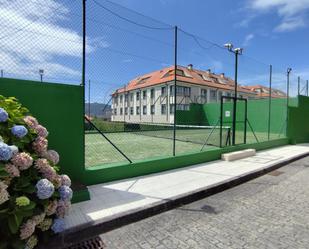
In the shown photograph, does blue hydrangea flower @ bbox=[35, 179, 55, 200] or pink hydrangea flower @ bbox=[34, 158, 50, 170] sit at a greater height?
pink hydrangea flower @ bbox=[34, 158, 50, 170]

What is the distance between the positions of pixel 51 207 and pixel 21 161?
606 mm

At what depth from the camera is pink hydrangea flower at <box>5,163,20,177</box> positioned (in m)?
2.19

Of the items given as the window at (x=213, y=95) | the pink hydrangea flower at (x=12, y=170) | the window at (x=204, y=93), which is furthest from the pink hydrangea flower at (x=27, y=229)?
the window at (x=213, y=95)

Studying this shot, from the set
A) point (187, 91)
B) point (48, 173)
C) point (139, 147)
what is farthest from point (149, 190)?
point (187, 91)

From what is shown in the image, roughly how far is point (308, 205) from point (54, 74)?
5.03 metres

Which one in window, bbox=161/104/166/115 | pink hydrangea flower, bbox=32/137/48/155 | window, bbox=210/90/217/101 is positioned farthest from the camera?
window, bbox=210/90/217/101

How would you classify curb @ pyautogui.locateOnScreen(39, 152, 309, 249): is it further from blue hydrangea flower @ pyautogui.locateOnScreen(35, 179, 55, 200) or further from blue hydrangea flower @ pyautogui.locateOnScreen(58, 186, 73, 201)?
blue hydrangea flower @ pyautogui.locateOnScreen(35, 179, 55, 200)

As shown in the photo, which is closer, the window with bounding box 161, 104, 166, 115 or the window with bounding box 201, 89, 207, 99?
the window with bounding box 161, 104, 166, 115

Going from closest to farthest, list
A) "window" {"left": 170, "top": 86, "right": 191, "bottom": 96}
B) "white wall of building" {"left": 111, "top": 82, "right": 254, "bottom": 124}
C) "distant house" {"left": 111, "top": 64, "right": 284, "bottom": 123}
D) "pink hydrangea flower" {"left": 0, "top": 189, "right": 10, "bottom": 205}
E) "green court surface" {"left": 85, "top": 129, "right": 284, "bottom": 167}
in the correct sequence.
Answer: "pink hydrangea flower" {"left": 0, "top": 189, "right": 10, "bottom": 205} < "green court surface" {"left": 85, "top": 129, "right": 284, "bottom": 167} < "distant house" {"left": 111, "top": 64, "right": 284, "bottom": 123} < "white wall of building" {"left": 111, "top": 82, "right": 254, "bottom": 124} < "window" {"left": 170, "top": 86, "right": 191, "bottom": 96}

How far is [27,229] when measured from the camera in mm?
2209

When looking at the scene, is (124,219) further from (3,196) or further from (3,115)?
(3,115)

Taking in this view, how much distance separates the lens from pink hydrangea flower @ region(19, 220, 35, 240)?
2.19 metres

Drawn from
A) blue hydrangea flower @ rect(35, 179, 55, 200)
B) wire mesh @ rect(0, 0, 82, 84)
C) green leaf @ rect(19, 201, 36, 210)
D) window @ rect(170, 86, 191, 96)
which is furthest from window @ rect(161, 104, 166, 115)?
green leaf @ rect(19, 201, 36, 210)

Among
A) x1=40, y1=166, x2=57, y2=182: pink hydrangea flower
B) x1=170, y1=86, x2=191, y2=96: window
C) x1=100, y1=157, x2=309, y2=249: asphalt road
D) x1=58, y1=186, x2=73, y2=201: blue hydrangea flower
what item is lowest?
x1=100, y1=157, x2=309, y2=249: asphalt road
